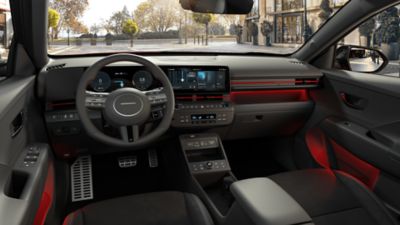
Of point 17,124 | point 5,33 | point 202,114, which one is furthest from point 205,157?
point 5,33

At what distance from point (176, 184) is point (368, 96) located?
1618 mm

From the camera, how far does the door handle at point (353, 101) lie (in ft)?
9.04

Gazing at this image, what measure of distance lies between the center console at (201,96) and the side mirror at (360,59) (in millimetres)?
1079

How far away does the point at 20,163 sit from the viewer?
6.06 feet

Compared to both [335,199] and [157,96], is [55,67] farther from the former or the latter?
[335,199]

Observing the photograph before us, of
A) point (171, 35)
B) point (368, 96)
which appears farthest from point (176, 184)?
point (368, 96)

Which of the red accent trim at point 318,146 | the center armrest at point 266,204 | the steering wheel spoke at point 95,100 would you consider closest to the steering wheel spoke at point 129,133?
the steering wheel spoke at point 95,100

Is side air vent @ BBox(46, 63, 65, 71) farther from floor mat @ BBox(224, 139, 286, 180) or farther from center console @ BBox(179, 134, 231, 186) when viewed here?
floor mat @ BBox(224, 139, 286, 180)

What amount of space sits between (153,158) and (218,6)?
1.44 meters

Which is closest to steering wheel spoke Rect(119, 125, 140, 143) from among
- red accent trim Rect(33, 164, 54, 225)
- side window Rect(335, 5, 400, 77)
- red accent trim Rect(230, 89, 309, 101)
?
red accent trim Rect(33, 164, 54, 225)

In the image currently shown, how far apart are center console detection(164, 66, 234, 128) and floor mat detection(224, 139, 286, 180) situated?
677mm

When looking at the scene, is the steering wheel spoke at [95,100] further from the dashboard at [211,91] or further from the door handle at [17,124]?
the door handle at [17,124]

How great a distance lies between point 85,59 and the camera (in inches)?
109

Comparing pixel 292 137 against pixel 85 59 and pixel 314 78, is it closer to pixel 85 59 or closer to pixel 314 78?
pixel 314 78
